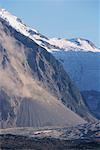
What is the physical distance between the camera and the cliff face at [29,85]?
114062 millimetres

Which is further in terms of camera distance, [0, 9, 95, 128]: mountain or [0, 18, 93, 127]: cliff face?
[0, 18, 93, 127]: cliff face

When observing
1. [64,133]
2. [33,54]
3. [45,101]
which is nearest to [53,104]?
[45,101]

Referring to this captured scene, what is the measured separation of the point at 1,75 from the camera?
401 feet

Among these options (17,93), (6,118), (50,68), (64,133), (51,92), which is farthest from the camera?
(50,68)

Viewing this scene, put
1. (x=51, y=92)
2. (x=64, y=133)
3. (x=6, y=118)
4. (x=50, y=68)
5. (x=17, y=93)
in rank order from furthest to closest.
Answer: (x=50, y=68) → (x=51, y=92) → (x=17, y=93) → (x=6, y=118) → (x=64, y=133)

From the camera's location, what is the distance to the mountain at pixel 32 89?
11350cm

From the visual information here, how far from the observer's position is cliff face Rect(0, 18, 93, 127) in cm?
11406

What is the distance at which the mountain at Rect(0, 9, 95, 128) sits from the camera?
372 ft

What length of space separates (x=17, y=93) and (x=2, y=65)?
7.87 meters

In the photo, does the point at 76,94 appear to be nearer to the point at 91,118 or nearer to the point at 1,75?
the point at 91,118

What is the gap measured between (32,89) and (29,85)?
47.2 inches

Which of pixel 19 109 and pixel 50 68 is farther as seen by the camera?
pixel 50 68

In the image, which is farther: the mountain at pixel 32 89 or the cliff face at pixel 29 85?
the cliff face at pixel 29 85

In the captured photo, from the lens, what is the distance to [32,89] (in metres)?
125
